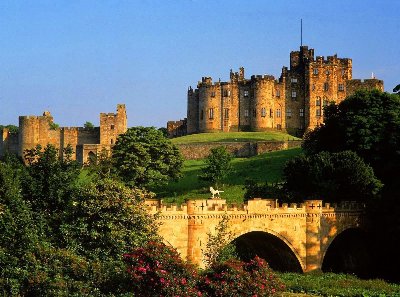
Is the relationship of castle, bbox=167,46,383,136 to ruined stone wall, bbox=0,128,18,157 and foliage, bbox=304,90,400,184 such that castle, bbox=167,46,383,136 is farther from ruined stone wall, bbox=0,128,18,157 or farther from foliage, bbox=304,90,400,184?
foliage, bbox=304,90,400,184

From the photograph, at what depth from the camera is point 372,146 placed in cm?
5959

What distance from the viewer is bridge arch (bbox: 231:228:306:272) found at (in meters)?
49.8

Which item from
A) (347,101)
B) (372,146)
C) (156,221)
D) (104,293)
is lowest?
(104,293)

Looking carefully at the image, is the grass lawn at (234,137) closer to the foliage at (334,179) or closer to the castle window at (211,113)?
the castle window at (211,113)

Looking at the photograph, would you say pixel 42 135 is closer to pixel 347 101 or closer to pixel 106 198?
pixel 347 101

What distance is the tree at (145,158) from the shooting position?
72.3 metres

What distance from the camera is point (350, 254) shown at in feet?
179

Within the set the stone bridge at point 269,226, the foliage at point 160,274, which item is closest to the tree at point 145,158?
the stone bridge at point 269,226

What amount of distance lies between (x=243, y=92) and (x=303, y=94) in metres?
8.25

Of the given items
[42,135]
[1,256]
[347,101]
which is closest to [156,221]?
[1,256]

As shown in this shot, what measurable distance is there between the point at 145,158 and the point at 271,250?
2447 centimetres

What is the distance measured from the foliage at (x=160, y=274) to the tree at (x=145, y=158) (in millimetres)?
35115

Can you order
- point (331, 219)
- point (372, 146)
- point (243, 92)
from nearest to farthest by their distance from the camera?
1. point (331, 219)
2. point (372, 146)
3. point (243, 92)

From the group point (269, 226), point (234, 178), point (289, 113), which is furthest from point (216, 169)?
point (289, 113)
